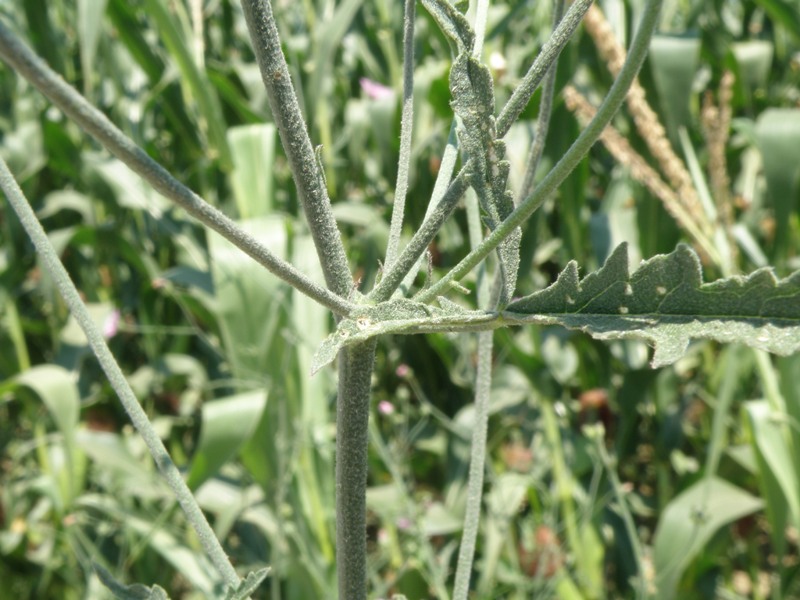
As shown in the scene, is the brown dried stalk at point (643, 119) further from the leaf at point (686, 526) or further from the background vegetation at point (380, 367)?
the leaf at point (686, 526)

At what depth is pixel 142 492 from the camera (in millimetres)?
1450

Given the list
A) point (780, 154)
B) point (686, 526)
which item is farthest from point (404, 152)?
point (780, 154)

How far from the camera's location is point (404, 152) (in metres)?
0.38

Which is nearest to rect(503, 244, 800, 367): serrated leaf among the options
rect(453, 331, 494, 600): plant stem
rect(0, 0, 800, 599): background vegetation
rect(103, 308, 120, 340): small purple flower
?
rect(453, 331, 494, 600): plant stem

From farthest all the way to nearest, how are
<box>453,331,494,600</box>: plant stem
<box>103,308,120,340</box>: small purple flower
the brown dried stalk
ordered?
<box>103,308,120,340</box>: small purple flower
the brown dried stalk
<box>453,331,494,600</box>: plant stem

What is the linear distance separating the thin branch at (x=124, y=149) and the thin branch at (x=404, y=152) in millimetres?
59

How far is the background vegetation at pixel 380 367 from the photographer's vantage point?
123 cm

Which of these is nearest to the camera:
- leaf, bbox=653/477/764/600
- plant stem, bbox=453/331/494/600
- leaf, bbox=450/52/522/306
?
leaf, bbox=450/52/522/306

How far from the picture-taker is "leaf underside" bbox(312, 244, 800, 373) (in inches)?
12.1

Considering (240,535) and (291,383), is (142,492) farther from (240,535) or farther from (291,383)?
(291,383)

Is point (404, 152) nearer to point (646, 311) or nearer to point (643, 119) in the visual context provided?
point (646, 311)

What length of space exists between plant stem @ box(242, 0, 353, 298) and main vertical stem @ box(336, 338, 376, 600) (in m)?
0.03

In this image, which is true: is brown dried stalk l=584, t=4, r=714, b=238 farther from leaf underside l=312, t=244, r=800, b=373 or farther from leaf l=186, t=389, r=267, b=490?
leaf underside l=312, t=244, r=800, b=373

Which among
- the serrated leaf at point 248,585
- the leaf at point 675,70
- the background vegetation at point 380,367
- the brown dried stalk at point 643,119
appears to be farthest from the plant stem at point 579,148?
the leaf at point 675,70
